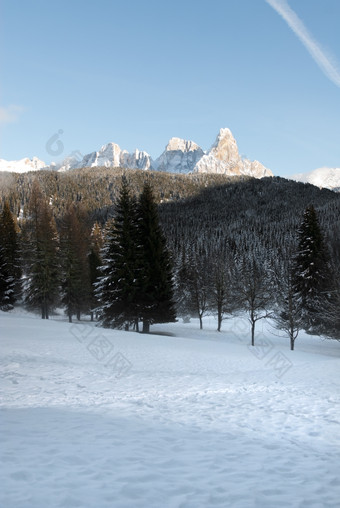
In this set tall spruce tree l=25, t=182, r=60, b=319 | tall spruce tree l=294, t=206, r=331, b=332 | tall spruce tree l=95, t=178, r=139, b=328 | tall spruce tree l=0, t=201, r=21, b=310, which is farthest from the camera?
tall spruce tree l=0, t=201, r=21, b=310

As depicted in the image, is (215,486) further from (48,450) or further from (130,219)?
(130,219)

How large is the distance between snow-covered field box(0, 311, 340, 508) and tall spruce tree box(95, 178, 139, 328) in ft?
32.5

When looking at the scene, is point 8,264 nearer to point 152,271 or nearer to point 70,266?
point 70,266

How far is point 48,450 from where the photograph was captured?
5.67m

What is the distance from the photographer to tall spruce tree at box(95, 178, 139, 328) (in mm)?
26609

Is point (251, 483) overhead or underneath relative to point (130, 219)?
underneath

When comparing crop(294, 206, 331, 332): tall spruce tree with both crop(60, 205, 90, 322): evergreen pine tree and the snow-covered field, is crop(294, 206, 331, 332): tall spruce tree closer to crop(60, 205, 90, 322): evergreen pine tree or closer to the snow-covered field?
the snow-covered field

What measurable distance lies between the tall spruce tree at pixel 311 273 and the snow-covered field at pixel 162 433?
1281cm

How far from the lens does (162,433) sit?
23.9 feet

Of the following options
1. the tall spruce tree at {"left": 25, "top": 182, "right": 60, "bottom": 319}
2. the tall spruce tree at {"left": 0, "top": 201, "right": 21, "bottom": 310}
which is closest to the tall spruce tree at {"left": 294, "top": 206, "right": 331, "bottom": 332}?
the tall spruce tree at {"left": 25, "top": 182, "right": 60, "bottom": 319}

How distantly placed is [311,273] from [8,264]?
35.4 meters

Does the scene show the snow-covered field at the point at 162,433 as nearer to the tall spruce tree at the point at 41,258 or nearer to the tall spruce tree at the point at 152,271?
the tall spruce tree at the point at 152,271

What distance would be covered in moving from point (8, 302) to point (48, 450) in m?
37.8

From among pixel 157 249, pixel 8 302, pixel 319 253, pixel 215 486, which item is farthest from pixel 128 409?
pixel 8 302
